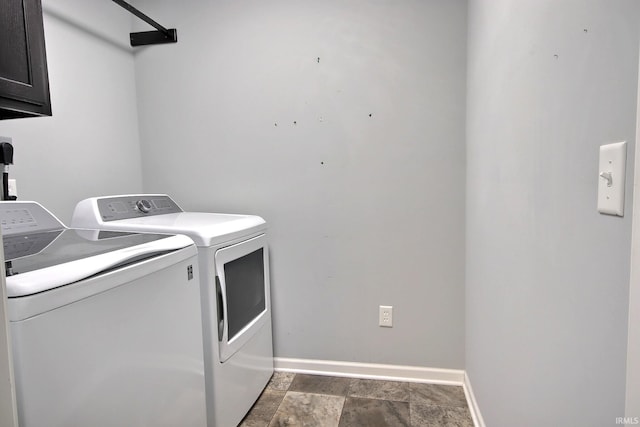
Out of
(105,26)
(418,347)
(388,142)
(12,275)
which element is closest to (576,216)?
(12,275)

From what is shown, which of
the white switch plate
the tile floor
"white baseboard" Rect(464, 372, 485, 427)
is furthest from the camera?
the tile floor

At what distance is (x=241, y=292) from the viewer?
5.73ft

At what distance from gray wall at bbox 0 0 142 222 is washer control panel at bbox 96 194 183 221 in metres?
0.28

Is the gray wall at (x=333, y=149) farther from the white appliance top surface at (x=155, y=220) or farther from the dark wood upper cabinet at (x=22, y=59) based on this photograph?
the dark wood upper cabinet at (x=22, y=59)

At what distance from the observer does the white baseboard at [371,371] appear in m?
1.99

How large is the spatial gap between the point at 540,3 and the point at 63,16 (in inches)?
80.1

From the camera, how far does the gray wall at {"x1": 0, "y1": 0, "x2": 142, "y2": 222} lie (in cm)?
165

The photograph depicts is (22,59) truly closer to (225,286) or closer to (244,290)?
(225,286)

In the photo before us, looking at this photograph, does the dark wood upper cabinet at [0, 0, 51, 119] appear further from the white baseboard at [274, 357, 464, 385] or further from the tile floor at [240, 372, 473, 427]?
the white baseboard at [274, 357, 464, 385]

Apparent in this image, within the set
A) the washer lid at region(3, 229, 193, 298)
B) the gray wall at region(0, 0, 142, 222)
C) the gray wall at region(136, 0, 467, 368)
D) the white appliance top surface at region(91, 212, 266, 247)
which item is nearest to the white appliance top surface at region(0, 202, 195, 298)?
the washer lid at region(3, 229, 193, 298)

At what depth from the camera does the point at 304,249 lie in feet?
6.91

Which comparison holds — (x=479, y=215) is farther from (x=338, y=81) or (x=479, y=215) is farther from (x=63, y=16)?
(x=63, y=16)

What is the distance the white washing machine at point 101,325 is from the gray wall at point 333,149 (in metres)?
0.85

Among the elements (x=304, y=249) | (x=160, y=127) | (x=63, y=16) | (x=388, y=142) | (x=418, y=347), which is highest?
(x=63, y=16)
